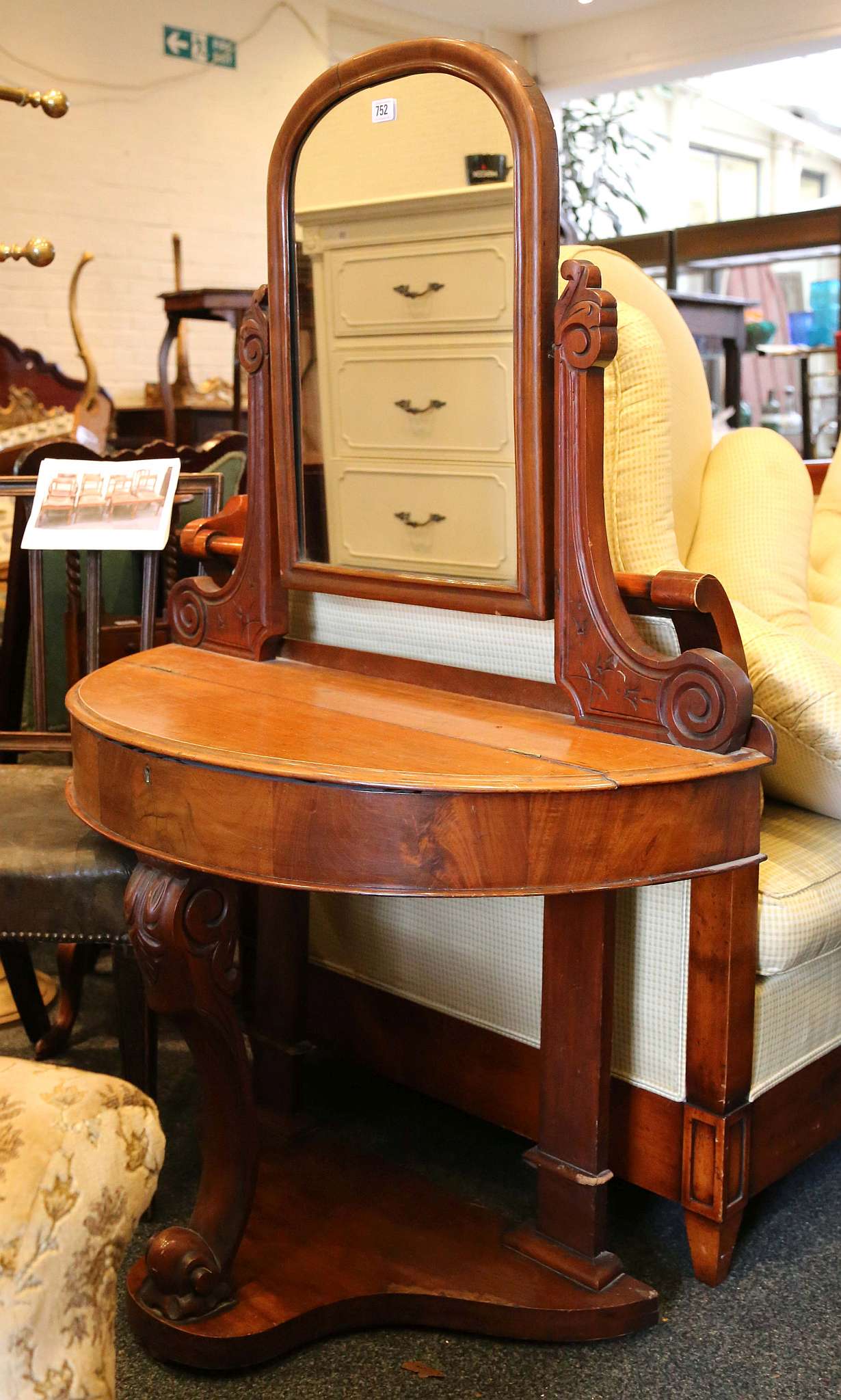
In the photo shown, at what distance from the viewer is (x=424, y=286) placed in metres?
1.38

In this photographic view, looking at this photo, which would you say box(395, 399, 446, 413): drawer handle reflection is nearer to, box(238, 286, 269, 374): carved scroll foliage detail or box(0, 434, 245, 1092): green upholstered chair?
box(238, 286, 269, 374): carved scroll foliage detail

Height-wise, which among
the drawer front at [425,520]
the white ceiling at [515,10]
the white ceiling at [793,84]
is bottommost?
the drawer front at [425,520]

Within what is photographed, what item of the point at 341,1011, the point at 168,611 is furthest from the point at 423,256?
the point at 341,1011

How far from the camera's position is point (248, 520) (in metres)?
1.59

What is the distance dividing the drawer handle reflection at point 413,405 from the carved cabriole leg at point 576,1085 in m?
0.55

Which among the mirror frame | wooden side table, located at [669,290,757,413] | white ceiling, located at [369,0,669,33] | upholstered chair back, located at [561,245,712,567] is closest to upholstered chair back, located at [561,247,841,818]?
upholstered chair back, located at [561,245,712,567]

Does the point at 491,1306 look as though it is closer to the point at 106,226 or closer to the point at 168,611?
the point at 168,611

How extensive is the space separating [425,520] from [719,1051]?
0.66 m

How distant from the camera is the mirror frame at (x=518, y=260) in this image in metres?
1.24

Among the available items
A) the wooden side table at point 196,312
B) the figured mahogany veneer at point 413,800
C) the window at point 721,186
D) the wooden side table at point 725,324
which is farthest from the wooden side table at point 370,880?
the window at point 721,186

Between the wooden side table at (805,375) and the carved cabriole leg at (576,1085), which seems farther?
the wooden side table at (805,375)

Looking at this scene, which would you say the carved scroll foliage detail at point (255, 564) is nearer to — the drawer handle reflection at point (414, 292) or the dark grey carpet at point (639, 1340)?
the drawer handle reflection at point (414, 292)

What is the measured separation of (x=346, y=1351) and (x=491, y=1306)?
161 mm

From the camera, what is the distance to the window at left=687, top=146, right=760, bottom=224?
9.41 metres
